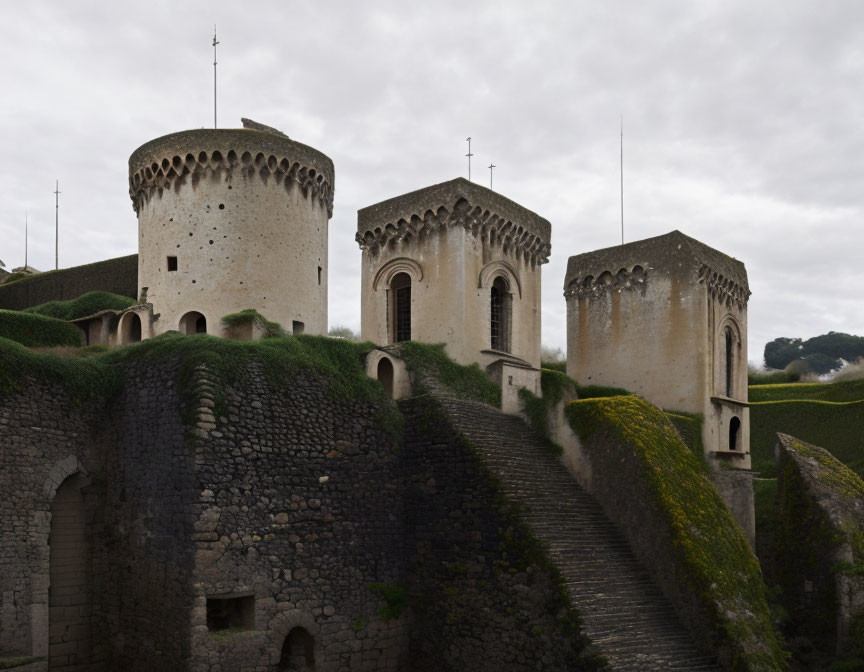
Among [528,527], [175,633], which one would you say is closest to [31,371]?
[175,633]

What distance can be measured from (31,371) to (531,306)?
1213 centimetres

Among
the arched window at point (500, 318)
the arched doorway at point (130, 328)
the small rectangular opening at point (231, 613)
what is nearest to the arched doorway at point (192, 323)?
the arched doorway at point (130, 328)

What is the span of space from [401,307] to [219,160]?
5.52 metres

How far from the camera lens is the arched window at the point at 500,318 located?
20.7m

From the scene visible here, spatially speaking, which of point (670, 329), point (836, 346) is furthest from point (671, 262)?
point (836, 346)

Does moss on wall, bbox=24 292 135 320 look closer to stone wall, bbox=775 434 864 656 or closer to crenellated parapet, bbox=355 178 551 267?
crenellated parapet, bbox=355 178 551 267

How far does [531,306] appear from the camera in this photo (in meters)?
21.6

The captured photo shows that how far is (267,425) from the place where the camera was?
14.2 m

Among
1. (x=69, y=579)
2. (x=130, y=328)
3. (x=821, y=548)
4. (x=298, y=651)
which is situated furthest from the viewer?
(x=130, y=328)

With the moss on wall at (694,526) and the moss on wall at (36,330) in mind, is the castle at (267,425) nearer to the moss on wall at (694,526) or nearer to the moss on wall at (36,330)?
the moss on wall at (36,330)

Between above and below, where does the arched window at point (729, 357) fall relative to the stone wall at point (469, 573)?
above

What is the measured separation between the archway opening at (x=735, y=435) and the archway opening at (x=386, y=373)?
11.0m

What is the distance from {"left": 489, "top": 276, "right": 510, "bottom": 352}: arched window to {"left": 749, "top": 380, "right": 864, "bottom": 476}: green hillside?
12824 millimetres

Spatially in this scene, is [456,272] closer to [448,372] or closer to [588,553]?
[448,372]
